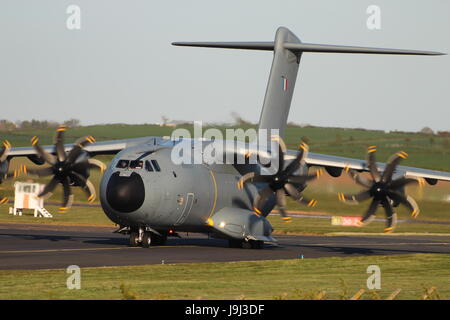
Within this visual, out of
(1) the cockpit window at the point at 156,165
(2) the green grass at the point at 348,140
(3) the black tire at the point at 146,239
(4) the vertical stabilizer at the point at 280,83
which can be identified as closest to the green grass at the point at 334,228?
(2) the green grass at the point at 348,140

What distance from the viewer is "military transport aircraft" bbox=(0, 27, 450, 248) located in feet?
89.1

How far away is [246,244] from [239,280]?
11.2 meters

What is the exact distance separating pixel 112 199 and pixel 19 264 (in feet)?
14.2

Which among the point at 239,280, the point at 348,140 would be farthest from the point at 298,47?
the point at 348,140

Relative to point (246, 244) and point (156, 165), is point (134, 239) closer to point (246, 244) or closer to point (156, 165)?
point (156, 165)

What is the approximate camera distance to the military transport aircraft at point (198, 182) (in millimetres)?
27156

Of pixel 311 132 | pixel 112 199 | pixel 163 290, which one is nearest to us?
pixel 163 290

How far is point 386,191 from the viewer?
27406 mm

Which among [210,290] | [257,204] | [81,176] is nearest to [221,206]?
[257,204]

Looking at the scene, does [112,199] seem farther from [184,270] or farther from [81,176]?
[184,270]

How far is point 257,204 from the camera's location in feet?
91.9

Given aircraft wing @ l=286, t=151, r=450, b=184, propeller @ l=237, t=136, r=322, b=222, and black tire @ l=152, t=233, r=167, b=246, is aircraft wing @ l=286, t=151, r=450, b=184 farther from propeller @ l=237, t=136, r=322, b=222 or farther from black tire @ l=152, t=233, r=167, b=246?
black tire @ l=152, t=233, r=167, b=246

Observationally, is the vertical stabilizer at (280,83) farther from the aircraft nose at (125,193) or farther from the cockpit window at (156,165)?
the aircraft nose at (125,193)

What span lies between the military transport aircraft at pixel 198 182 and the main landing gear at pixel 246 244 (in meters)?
0.04
